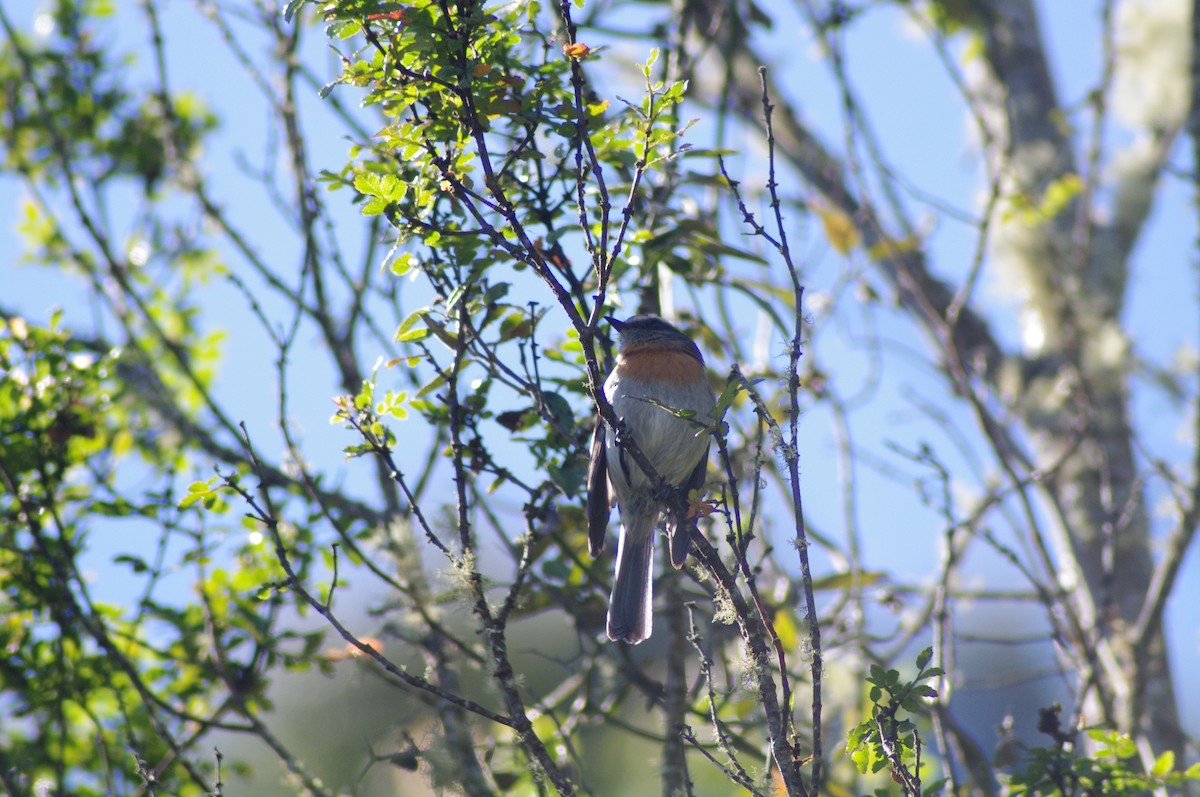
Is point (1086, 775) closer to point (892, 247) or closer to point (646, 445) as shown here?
point (646, 445)

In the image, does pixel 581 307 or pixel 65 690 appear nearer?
pixel 581 307

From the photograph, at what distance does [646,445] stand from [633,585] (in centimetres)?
65

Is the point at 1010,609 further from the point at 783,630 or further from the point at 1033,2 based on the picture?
the point at 783,630

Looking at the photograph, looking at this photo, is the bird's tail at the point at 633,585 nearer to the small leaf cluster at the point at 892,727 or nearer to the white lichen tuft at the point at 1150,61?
the small leaf cluster at the point at 892,727

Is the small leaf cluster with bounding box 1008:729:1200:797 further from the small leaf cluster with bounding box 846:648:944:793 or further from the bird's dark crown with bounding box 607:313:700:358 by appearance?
the bird's dark crown with bounding box 607:313:700:358

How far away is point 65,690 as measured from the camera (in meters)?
3.91

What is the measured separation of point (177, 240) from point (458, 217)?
345cm

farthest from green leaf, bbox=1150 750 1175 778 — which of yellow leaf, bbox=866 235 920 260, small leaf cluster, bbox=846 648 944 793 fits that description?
yellow leaf, bbox=866 235 920 260

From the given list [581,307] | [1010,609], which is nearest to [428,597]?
[581,307]

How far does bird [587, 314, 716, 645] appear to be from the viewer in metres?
3.88

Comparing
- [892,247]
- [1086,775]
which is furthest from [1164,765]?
[892,247]

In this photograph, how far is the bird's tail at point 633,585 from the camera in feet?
11.8

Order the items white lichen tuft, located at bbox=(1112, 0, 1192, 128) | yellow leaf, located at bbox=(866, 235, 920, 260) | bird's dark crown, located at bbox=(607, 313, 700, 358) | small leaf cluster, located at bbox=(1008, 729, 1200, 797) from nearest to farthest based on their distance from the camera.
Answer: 1. small leaf cluster, located at bbox=(1008, 729, 1200, 797)
2. bird's dark crown, located at bbox=(607, 313, 700, 358)
3. yellow leaf, located at bbox=(866, 235, 920, 260)
4. white lichen tuft, located at bbox=(1112, 0, 1192, 128)

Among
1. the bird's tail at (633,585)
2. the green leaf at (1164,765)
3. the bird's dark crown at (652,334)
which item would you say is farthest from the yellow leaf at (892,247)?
the green leaf at (1164,765)
